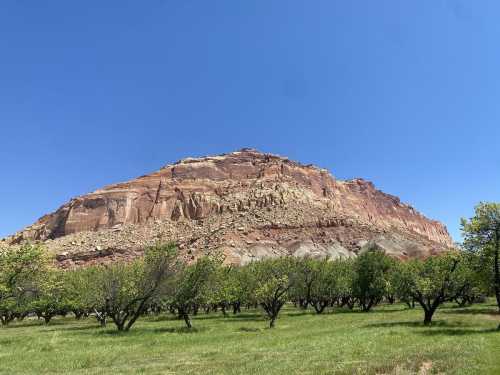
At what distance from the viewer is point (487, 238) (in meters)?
37.4

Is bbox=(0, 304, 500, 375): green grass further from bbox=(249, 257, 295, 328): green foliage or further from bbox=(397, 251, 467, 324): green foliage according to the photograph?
bbox=(249, 257, 295, 328): green foliage

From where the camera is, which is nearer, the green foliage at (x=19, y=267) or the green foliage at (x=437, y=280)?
the green foliage at (x=19, y=267)

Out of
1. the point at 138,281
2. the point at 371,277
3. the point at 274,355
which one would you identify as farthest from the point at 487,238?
the point at 371,277

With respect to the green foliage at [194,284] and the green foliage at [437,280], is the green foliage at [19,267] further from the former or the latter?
the green foliage at [437,280]

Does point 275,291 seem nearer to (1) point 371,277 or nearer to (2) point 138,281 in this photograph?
(2) point 138,281

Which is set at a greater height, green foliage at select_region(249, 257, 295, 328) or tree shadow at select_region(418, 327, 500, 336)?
green foliage at select_region(249, 257, 295, 328)

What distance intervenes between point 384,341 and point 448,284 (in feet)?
59.8

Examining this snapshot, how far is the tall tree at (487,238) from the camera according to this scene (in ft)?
120

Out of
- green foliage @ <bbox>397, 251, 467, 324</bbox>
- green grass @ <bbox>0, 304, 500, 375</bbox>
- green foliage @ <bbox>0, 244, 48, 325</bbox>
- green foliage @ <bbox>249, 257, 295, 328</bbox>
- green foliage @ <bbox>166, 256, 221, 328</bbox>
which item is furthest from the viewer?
green foliage @ <bbox>166, 256, 221, 328</bbox>

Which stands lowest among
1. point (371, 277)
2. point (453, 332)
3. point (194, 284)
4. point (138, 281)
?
point (453, 332)

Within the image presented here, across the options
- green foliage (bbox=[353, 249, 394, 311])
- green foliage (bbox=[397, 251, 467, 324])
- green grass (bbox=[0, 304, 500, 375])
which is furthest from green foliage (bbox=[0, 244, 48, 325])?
green foliage (bbox=[353, 249, 394, 311])

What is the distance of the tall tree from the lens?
120 ft

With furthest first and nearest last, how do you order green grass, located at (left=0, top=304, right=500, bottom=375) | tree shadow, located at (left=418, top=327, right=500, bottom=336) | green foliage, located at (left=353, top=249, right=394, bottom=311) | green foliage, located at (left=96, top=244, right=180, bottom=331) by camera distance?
green foliage, located at (left=353, top=249, right=394, bottom=311) < green foliage, located at (left=96, top=244, right=180, bottom=331) < tree shadow, located at (left=418, top=327, right=500, bottom=336) < green grass, located at (left=0, top=304, right=500, bottom=375)

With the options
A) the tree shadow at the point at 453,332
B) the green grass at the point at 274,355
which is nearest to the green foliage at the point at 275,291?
the green grass at the point at 274,355
